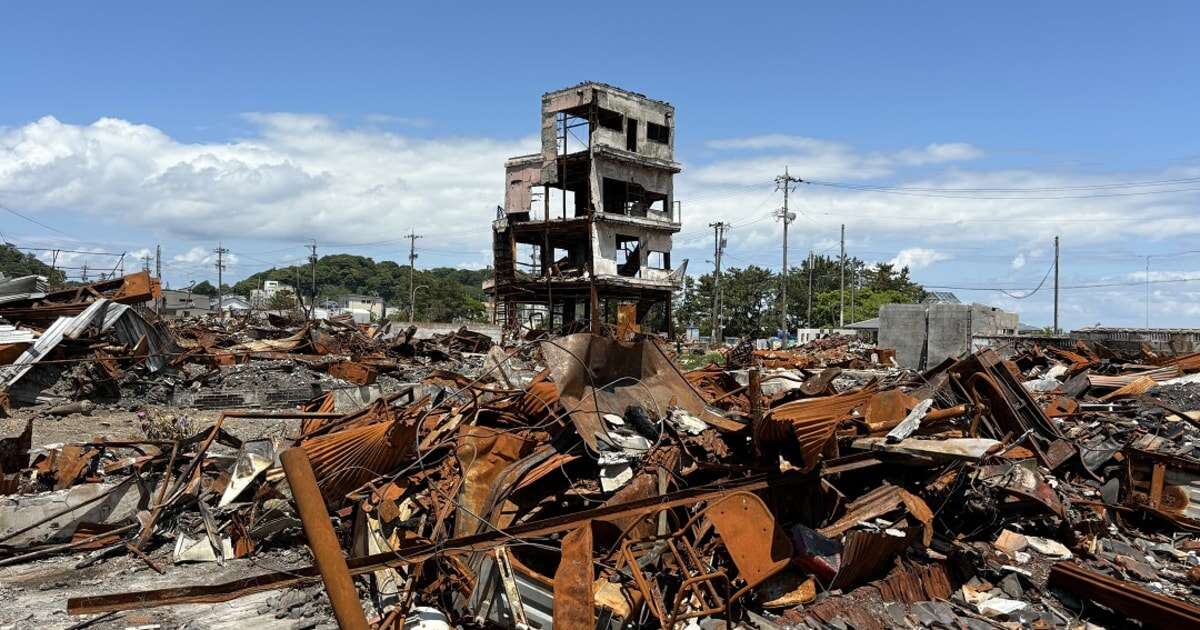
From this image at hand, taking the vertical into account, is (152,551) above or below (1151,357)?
below

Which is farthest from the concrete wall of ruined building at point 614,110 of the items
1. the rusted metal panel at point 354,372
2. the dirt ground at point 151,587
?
the dirt ground at point 151,587

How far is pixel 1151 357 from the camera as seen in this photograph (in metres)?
13.0

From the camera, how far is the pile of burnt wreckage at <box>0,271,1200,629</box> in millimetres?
4379

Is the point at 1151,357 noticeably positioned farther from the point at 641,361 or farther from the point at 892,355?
the point at 641,361

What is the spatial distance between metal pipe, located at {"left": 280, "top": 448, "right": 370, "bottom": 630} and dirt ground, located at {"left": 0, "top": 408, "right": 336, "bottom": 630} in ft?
6.75

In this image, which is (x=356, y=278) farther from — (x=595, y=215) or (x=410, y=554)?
(x=410, y=554)

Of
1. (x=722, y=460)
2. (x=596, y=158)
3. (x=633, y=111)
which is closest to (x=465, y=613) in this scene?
(x=722, y=460)

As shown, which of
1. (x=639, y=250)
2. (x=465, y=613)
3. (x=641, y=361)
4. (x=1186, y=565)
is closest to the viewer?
(x=465, y=613)

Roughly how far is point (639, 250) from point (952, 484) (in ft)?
87.2

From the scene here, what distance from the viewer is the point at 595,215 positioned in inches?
1177

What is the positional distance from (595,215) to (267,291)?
61.6 metres

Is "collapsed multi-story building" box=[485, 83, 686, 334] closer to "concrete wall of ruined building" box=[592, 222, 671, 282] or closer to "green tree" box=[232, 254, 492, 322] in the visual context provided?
"concrete wall of ruined building" box=[592, 222, 671, 282]

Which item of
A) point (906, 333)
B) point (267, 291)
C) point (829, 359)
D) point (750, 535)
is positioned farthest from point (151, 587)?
point (267, 291)

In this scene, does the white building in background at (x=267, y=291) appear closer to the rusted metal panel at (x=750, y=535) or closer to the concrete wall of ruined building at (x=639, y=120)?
the concrete wall of ruined building at (x=639, y=120)
